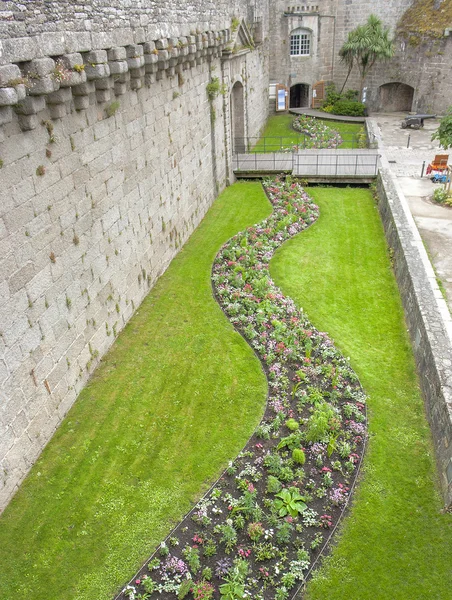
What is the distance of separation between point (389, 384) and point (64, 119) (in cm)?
764

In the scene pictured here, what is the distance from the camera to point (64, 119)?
8.35 metres

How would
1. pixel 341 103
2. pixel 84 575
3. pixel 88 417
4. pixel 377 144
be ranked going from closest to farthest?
pixel 84 575 → pixel 88 417 → pixel 377 144 → pixel 341 103

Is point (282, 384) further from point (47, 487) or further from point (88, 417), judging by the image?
point (47, 487)

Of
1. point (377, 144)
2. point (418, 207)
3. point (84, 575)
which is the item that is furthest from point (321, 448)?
point (377, 144)

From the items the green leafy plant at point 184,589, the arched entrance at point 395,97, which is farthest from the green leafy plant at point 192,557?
the arched entrance at point 395,97

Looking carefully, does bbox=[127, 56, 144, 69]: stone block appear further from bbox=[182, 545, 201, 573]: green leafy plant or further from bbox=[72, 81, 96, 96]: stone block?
bbox=[182, 545, 201, 573]: green leafy plant

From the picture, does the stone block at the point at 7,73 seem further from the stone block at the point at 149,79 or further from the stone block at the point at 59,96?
the stone block at the point at 149,79

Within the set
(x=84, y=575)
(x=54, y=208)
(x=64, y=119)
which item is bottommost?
(x=84, y=575)

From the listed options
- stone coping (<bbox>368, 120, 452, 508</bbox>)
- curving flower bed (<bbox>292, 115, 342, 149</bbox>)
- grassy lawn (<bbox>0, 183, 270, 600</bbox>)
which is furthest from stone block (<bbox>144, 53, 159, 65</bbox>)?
curving flower bed (<bbox>292, 115, 342, 149</bbox>)

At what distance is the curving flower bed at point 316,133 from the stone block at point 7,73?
68.7 ft

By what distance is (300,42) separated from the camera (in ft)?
114

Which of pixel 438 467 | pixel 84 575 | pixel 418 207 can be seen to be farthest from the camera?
pixel 418 207

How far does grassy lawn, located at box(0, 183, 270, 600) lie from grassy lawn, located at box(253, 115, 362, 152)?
17120 mm

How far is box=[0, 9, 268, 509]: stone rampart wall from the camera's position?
7.18 m
